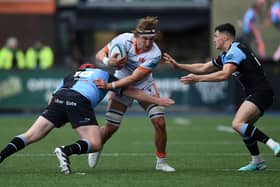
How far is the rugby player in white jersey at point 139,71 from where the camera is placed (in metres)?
11.6

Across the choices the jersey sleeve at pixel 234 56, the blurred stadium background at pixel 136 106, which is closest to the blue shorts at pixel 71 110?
the blurred stadium background at pixel 136 106

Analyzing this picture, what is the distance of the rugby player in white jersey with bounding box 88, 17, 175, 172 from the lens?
11617 millimetres

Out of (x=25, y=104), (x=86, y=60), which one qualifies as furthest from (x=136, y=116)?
(x=86, y=60)

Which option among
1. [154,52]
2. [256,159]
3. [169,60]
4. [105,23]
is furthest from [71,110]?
[105,23]

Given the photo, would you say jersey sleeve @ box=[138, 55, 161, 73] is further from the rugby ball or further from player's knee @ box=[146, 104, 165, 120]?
player's knee @ box=[146, 104, 165, 120]

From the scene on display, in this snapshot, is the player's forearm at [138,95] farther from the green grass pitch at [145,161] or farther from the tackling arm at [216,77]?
the green grass pitch at [145,161]

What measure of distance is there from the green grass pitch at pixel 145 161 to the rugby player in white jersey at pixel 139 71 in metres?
0.42

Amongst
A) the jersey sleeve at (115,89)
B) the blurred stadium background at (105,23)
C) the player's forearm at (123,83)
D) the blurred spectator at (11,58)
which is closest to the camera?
the player's forearm at (123,83)

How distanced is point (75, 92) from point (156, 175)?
4.75ft

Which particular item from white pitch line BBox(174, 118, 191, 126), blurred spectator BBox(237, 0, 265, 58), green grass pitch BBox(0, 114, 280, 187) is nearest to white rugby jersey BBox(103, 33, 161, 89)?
green grass pitch BBox(0, 114, 280, 187)

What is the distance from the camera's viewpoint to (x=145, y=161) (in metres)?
13.0

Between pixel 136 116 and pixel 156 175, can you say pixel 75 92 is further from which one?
pixel 136 116

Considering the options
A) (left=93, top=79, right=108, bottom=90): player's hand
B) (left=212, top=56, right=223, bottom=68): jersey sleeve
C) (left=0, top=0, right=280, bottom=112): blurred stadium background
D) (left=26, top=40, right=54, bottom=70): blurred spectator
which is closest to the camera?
(left=93, top=79, right=108, bottom=90): player's hand

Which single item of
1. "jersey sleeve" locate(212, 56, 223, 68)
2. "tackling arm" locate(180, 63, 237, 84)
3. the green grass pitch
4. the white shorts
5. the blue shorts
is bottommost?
the green grass pitch
